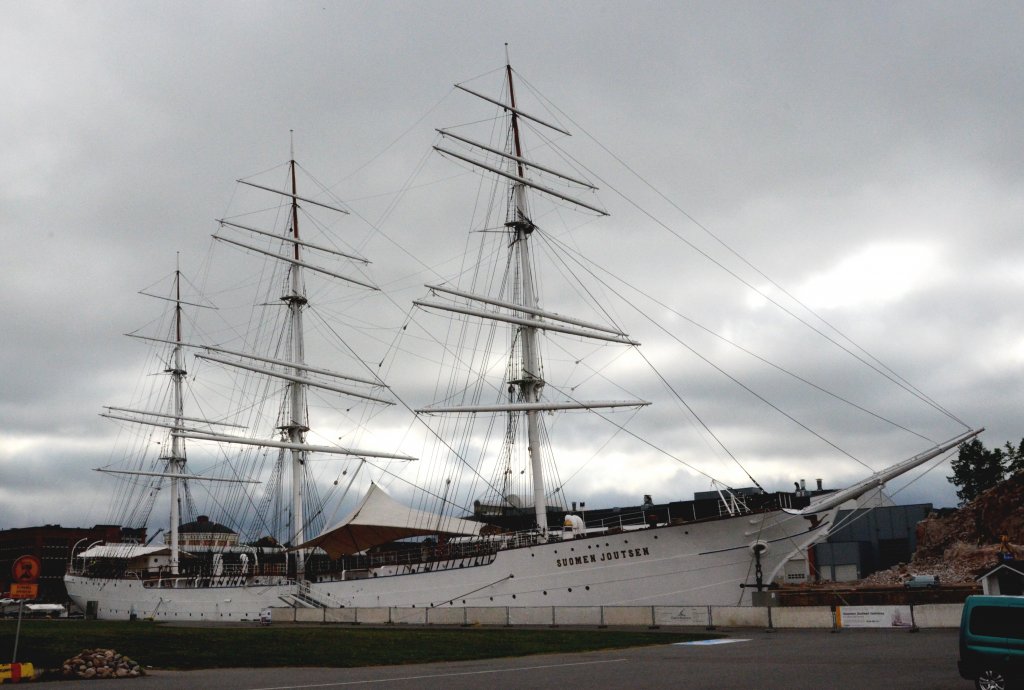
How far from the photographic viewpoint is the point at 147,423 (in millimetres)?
74000

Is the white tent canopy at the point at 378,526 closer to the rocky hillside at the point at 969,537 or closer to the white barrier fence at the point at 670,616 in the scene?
the white barrier fence at the point at 670,616

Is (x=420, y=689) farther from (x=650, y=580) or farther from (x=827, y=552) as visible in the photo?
(x=827, y=552)

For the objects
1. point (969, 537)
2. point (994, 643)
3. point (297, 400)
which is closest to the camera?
point (994, 643)

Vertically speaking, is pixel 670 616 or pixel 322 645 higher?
pixel 322 645

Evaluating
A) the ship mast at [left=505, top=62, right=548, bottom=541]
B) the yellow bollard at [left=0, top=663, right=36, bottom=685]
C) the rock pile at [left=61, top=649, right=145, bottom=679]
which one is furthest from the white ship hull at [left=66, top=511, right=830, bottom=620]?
the yellow bollard at [left=0, top=663, right=36, bottom=685]

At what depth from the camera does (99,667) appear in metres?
17.3

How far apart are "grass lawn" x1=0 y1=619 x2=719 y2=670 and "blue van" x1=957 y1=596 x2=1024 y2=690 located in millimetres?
11813

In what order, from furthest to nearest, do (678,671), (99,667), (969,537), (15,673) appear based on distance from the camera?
(969,537) → (99,667) → (678,671) → (15,673)

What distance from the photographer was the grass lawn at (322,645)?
20630 millimetres

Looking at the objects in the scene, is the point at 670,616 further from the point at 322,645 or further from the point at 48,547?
the point at 48,547

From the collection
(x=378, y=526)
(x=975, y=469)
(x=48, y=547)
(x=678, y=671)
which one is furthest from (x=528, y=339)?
(x=48, y=547)

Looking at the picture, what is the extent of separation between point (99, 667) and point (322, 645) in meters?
8.24

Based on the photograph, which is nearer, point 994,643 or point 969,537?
point 994,643

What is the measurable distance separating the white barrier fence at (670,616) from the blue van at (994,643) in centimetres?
1435
